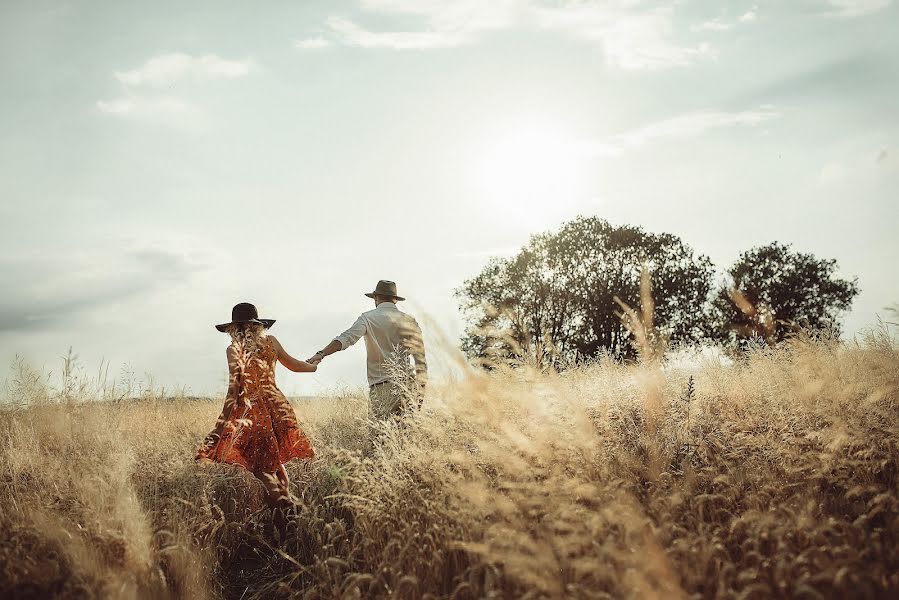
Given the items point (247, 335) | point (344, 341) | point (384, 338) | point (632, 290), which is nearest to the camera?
point (247, 335)

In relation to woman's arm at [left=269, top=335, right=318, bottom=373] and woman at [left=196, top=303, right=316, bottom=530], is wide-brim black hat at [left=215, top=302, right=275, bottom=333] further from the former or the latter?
woman's arm at [left=269, top=335, right=318, bottom=373]

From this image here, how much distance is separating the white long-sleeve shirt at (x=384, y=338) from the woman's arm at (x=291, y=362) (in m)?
0.90

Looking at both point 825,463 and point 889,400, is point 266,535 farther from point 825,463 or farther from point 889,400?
point 889,400

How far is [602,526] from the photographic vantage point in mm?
3227

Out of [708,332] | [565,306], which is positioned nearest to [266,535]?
[565,306]

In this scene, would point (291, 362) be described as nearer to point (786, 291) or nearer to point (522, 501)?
point (522, 501)

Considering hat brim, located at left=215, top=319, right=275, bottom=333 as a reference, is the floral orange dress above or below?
below

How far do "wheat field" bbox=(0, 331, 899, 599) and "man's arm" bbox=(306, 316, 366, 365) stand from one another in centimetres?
111

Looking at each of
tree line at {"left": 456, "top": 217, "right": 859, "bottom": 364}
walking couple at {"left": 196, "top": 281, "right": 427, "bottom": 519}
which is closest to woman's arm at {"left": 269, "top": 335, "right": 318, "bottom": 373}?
walking couple at {"left": 196, "top": 281, "right": 427, "bottom": 519}

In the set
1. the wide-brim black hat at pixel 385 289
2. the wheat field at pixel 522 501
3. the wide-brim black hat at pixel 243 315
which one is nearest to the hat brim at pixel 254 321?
the wide-brim black hat at pixel 243 315

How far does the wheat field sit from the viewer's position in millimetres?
3004

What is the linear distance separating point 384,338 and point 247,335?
183 centimetres

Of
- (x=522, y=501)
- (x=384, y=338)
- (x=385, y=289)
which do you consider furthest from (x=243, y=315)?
(x=522, y=501)

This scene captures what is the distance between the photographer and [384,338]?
6645 millimetres
